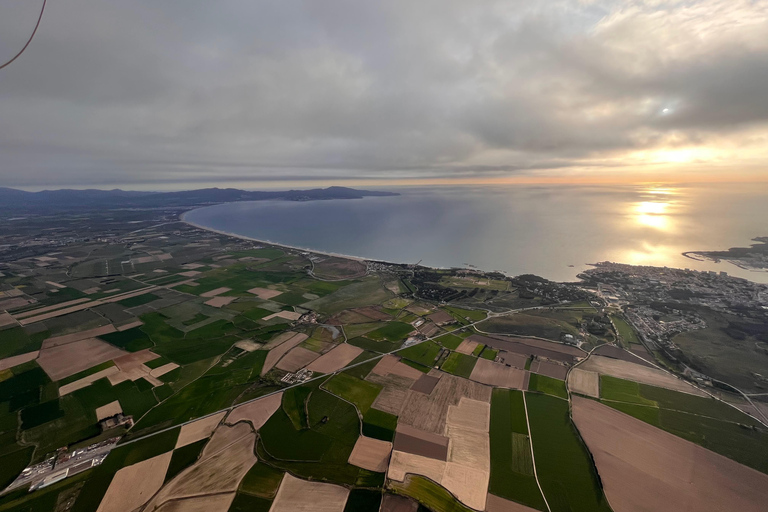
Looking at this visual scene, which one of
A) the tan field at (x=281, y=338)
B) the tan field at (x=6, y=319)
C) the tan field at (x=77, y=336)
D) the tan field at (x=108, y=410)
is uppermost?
the tan field at (x=6, y=319)

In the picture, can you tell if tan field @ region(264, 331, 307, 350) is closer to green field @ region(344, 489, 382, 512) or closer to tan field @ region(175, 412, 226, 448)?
tan field @ region(175, 412, 226, 448)

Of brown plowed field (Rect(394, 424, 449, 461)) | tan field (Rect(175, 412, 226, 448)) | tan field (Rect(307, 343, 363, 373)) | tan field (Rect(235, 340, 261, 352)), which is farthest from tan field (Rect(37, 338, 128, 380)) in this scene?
brown plowed field (Rect(394, 424, 449, 461))

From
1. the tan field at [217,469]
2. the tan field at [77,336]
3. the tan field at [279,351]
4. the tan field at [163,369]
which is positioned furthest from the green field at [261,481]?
the tan field at [77,336]

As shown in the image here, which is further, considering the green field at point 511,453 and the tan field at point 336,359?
the tan field at point 336,359

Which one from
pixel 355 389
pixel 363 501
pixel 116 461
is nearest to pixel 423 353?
pixel 355 389

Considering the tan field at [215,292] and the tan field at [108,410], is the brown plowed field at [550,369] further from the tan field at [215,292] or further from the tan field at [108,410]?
the tan field at [215,292]

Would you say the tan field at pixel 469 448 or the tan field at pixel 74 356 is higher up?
the tan field at pixel 74 356

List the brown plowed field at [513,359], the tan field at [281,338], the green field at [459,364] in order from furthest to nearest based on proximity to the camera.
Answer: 1. the tan field at [281,338]
2. the brown plowed field at [513,359]
3. the green field at [459,364]
